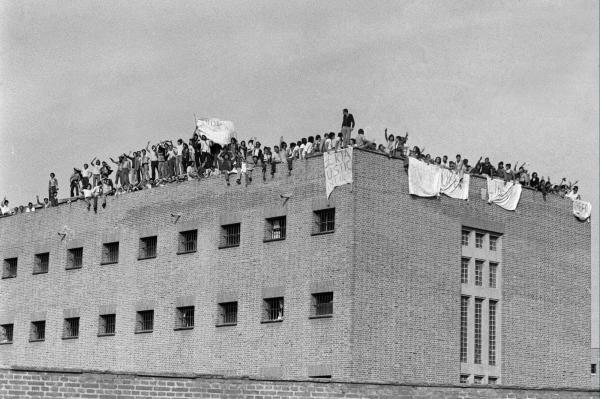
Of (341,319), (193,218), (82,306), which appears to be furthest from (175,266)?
(341,319)

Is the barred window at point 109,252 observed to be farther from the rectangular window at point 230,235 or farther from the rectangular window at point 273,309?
the rectangular window at point 273,309

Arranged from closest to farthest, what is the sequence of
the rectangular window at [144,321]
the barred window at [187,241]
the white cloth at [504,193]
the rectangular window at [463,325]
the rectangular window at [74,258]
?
1. the rectangular window at [463,325]
2. the white cloth at [504,193]
3. the barred window at [187,241]
4. the rectangular window at [144,321]
5. the rectangular window at [74,258]

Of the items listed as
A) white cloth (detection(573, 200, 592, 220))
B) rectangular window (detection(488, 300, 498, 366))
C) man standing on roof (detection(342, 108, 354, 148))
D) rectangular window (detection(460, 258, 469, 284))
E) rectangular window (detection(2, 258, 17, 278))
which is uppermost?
man standing on roof (detection(342, 108, 354, 148))

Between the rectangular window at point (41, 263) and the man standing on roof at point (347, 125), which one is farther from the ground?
the man standing on roof at point (347, 125)

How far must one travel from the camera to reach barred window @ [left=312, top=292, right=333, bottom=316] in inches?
1773

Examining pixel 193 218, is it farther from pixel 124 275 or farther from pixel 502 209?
pixel 502 209

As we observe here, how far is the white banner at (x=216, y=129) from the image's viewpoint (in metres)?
51.6

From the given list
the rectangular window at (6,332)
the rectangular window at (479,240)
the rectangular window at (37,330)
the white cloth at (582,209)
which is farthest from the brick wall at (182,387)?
the rectangular window at (6,332)

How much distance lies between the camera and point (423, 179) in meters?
46.7

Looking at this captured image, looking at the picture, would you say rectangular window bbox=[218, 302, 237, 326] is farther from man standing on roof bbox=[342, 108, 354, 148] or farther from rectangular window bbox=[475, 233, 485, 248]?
rectangular window bbox=[475, 233, 485, 248]

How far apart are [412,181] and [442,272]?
3.67 metres

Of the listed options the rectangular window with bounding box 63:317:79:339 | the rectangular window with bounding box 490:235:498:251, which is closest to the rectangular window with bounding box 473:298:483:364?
the rectangular window with bounding box 490:235:498:251

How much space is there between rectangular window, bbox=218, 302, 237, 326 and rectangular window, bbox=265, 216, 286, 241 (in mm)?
3143

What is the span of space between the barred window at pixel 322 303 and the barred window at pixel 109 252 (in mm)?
12482
